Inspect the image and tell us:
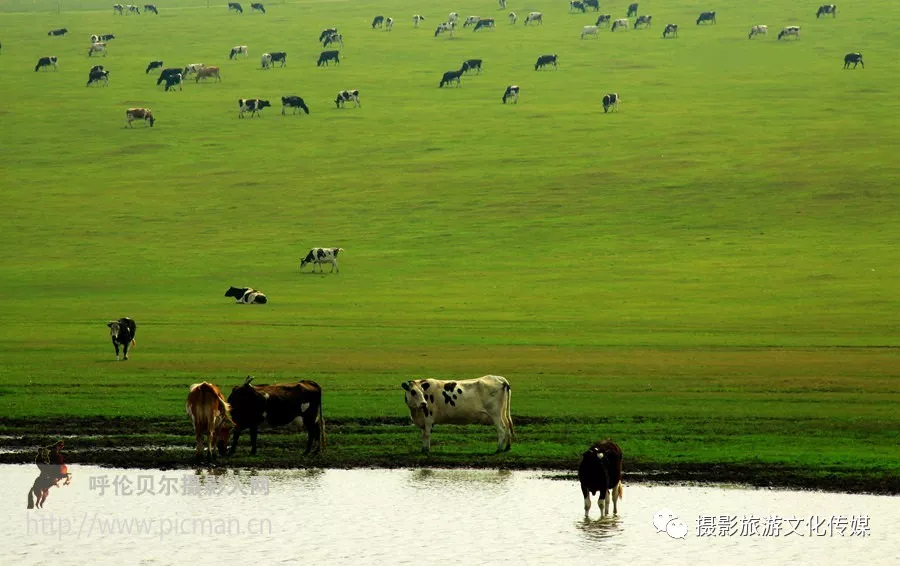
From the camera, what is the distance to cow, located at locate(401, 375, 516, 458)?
21281 millimetres

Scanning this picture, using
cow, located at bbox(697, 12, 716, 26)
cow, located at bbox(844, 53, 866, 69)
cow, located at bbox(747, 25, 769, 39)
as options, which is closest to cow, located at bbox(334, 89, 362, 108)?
cow, located at bbox(844, 53, 866, 69)

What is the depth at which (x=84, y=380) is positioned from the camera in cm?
2886

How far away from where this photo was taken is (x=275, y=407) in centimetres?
2123

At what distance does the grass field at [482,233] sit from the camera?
977 inches

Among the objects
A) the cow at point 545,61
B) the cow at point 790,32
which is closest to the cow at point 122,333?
the cow at point 545,61

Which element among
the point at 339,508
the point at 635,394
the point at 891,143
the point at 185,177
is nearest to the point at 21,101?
the point at 185,177

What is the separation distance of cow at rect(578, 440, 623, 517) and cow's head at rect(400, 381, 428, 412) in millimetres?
4160

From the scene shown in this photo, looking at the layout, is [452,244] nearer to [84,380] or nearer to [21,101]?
[84,380]

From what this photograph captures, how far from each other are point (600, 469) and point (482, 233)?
4406 cm

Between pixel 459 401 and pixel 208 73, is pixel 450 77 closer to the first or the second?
pixel 208 73

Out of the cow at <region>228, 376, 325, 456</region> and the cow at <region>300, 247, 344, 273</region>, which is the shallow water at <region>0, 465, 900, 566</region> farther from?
the cow at <region>300, 247, 344, 273</region>

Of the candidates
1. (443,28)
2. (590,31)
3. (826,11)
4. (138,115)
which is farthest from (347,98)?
(826,11)

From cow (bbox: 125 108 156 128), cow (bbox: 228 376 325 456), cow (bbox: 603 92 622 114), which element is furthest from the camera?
cow (bbox: 603 92 622 114)

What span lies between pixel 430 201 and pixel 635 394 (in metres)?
42.0
